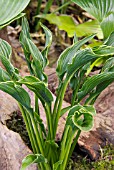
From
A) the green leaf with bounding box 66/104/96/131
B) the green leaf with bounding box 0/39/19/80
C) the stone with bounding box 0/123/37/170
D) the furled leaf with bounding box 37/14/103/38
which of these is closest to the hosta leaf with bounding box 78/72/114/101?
the green leaf with bounding box 66/104/96/131

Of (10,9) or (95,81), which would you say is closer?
(95,81)

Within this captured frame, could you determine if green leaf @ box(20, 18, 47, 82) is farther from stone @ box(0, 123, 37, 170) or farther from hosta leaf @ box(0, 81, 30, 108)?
stone @ box(0, 123, 37, 170)

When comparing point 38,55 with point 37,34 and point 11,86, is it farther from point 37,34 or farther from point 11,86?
point 37,34

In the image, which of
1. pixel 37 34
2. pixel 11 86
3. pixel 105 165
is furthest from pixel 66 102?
pixel 37 34

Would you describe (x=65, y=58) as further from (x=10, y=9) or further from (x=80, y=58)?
(x=10, y=9)

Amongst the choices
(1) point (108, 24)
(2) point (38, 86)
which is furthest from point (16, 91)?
(1) point (108, 24)
